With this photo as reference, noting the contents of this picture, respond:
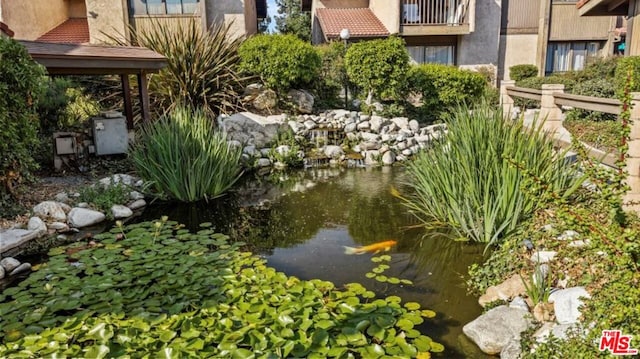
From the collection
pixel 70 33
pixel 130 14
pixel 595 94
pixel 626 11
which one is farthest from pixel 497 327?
pixel 70 33

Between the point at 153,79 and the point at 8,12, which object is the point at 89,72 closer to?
the point at 153,79

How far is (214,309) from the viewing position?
3320 mm

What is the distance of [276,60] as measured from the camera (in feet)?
35.4

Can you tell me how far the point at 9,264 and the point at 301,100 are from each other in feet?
26.0

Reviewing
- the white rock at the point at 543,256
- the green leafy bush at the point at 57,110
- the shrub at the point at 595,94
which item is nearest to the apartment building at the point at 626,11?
the shrub at the point at 595,94

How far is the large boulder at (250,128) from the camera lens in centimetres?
1008

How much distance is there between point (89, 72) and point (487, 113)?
6797mm

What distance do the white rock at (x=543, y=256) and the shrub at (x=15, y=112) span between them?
560cm

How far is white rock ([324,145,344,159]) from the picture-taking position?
10.1 meters

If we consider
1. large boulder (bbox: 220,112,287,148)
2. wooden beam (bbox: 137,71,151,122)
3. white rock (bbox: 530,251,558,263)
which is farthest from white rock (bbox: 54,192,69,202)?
white rock (bbox: 530,251,558,263)

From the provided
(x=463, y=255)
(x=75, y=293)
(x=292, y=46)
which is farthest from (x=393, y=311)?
(x=292, y=46)

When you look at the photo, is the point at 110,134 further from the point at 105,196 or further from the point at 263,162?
the point at 263,162

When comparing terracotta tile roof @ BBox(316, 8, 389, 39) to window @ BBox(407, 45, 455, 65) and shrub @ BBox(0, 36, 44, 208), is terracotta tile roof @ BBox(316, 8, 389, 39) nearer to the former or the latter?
window @ BBox(407, 45, 455, 65)

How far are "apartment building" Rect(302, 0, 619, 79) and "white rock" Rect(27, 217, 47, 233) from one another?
12.6m
